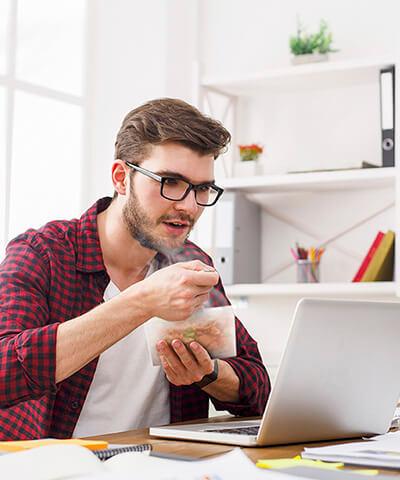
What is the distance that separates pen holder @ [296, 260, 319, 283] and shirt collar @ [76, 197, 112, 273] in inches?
55.2

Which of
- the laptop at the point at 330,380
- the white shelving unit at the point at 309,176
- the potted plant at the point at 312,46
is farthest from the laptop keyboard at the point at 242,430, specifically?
the potted plant at the point at 312,46

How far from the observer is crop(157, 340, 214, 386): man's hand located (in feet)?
5.00

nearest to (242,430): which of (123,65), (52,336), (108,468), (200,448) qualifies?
(200,448)

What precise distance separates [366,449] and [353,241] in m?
2.11

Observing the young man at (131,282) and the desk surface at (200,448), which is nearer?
the desk surface at (200,448)

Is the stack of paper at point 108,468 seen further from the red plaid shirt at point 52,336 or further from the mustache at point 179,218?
the mustache at point 179,218

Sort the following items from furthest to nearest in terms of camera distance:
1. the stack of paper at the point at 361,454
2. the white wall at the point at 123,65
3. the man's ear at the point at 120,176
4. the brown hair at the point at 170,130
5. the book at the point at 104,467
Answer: the white wall at the point at 123,65 → the man's ear at the point at 120,176 → the brown hair at the point at 170,130 → the stack of paper at the point at 361,454 → the book at the point at 104,467

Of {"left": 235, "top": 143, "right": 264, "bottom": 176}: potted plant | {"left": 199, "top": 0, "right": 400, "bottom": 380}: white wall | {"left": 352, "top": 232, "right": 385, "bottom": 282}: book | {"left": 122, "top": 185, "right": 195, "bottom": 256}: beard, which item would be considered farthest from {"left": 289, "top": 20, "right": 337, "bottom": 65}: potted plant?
{"left": 122, "top": 185, "right": 195, "bottom": 256}: beard

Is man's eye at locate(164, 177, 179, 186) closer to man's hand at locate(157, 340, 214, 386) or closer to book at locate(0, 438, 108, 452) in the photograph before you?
man's hand at locate(157, 340, 214, 386)

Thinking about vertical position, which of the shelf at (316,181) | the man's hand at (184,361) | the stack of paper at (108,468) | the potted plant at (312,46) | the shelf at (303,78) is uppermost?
the potted plant at (312,46)

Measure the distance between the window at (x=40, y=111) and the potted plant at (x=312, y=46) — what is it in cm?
94

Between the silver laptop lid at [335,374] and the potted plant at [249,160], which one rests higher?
the potted plant at [249,160]

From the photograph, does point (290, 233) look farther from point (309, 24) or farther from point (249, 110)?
point (309, 24)

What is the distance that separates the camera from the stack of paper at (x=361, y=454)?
1053mm
